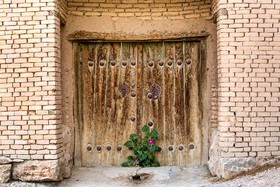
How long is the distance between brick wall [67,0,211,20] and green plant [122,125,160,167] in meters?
1.69

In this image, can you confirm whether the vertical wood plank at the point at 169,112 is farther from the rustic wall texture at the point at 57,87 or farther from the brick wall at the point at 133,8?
the rustic wall texture at the point at 57,87

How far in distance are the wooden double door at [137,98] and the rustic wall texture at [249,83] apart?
0.90 meters

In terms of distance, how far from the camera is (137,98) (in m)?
5.89

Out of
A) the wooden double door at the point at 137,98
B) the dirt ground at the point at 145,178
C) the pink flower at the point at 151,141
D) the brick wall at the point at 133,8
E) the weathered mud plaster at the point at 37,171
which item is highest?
the brick wall at the point at 133,8

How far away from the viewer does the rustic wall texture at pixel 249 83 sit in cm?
489

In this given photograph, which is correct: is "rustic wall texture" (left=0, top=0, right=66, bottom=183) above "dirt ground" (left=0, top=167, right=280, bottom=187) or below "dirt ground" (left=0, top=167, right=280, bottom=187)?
above

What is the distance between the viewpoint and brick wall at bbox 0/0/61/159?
495 cm

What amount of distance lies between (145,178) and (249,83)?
1.91 meters

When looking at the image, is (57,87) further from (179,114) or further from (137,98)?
(179,114)

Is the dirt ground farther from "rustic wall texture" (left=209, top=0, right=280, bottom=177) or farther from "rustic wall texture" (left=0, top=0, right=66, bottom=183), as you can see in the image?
"rustic wall texture" (left=0, top=0, right=66, bottom=183)

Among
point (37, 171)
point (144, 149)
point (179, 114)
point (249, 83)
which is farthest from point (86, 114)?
point (249, 83)

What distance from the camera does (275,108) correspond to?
4.91m

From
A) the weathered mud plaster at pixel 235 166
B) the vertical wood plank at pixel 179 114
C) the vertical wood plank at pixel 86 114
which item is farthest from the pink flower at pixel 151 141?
the weathered mud plaster at pixel 235 166

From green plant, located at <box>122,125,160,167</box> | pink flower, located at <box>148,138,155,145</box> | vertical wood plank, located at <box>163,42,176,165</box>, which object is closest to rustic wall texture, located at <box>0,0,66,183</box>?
green plant, located at <box>122,125,160,167</box>
